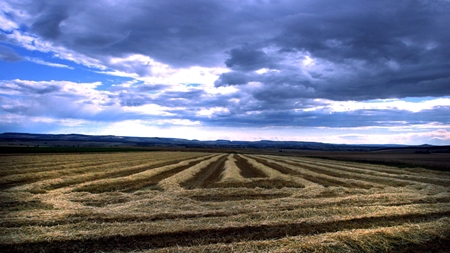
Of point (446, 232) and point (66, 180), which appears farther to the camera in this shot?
point (66, 180)

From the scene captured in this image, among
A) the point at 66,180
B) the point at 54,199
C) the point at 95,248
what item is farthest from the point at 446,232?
the point at 66,180

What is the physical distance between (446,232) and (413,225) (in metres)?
0.97

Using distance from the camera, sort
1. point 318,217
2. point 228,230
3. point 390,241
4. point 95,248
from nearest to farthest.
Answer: point 95,248, point 390,241, point 228,230, point 318,217

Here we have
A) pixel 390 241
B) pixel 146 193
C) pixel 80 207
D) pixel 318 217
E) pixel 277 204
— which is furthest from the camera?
pixel 146 193

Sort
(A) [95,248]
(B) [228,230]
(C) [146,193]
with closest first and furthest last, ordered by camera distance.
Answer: (A) [95,248] < (B) [228,230] < (C) [146,193]

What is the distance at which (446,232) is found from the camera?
33.0 feet

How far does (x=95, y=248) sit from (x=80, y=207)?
217 inches

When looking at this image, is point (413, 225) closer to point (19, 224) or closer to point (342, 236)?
point (342, 236)

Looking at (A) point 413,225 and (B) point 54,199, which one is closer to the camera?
(A) point 413,225

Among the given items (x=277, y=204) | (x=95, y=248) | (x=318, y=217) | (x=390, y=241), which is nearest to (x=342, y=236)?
(x=390, y=241)

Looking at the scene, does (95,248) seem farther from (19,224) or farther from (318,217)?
(318,217)

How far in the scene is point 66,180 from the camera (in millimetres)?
21531

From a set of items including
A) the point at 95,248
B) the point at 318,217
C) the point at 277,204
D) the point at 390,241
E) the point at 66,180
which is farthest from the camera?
the point at 66,180

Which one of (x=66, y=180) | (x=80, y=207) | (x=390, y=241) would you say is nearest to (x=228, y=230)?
(x=390, y=241)
